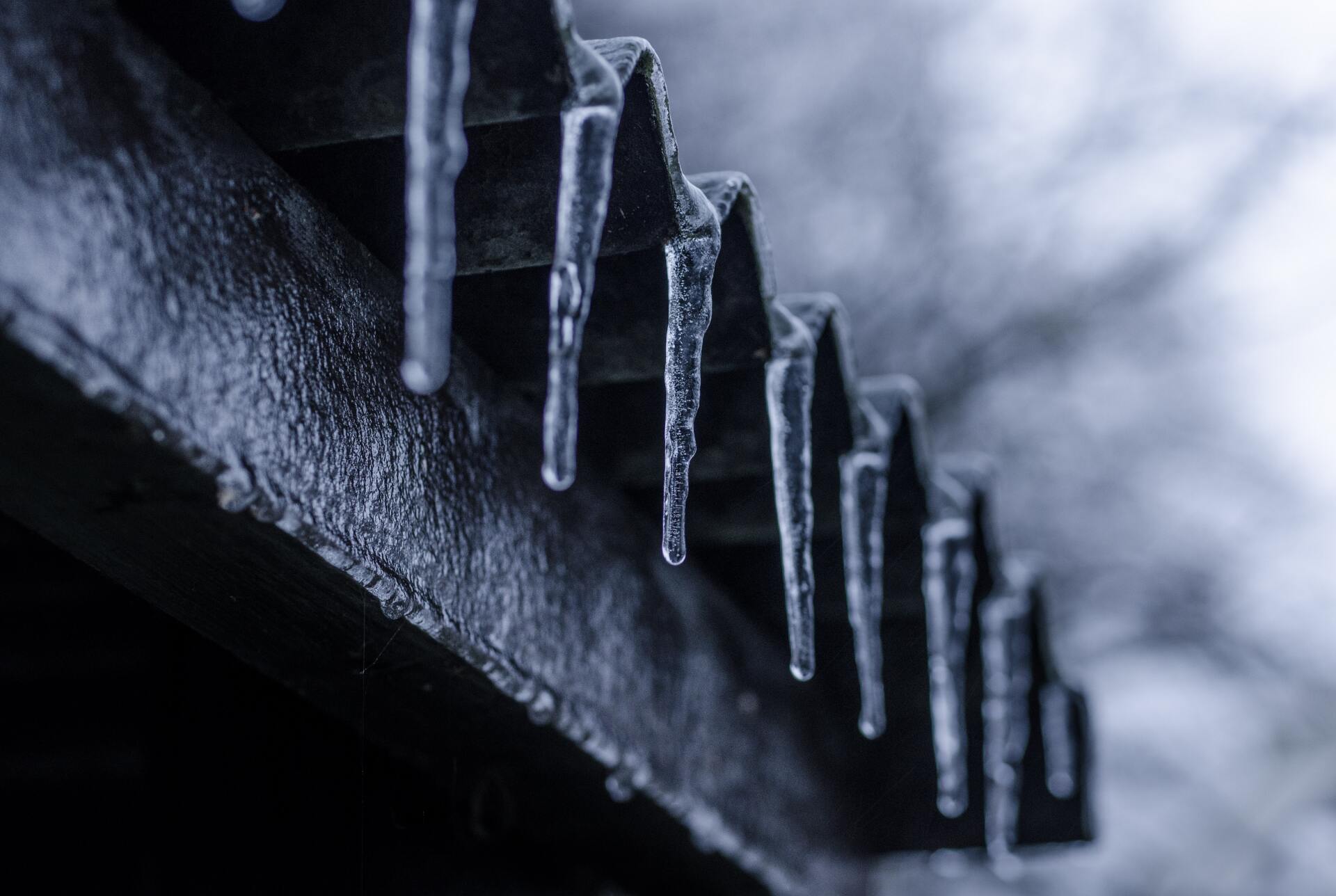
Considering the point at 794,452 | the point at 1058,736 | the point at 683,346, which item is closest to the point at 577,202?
the point at 683,346

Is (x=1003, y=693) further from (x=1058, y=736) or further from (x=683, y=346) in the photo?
(x=683, y=346)

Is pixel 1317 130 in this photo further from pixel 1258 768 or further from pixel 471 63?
pixel 471 63

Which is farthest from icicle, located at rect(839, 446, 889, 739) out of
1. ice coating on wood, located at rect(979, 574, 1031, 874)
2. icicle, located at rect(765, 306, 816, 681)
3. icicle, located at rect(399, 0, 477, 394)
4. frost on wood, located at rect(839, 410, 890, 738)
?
icicle, located at rect(399, 0, 477, 394)

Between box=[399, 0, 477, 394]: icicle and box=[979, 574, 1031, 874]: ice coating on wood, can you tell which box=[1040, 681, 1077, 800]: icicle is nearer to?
box=[979, 574, 1031, 874]: ice coating on wood

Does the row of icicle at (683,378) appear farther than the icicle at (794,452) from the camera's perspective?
No

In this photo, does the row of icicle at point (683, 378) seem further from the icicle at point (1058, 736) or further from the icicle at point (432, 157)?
the icicle at point (1058, 736)

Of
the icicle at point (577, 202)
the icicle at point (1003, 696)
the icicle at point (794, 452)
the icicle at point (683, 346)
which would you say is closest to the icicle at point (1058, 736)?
the icicle at point (1003, 696)
